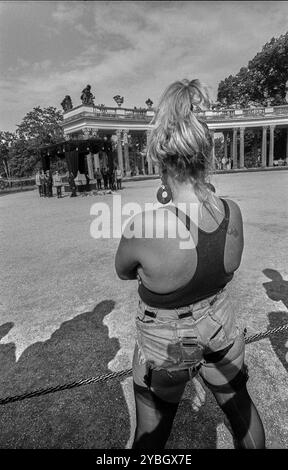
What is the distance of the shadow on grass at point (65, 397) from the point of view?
2.11 metres

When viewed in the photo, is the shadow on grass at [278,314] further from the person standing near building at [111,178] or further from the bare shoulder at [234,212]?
the person standing near building at [111,178]

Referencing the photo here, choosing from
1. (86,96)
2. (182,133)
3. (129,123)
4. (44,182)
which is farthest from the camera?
(129,123)

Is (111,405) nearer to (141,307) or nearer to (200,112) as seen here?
(141,307)

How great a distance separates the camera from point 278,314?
3582 millimetres

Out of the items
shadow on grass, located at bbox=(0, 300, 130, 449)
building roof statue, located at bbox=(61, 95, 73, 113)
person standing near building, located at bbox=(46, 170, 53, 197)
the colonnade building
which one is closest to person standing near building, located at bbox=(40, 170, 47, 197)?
person standing near building, located at bbox=(46, 170, 53, 197)

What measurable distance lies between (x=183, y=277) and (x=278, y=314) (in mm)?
2835

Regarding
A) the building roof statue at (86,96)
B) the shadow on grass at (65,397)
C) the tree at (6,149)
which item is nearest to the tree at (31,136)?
the tree at (6,149)

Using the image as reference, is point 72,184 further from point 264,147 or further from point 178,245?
point 264,147

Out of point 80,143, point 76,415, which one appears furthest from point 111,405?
point 80,143

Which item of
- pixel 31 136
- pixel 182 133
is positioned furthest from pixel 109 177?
pixel 31 136

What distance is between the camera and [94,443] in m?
2.04

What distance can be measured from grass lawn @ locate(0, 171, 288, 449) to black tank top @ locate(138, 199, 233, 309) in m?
1.28

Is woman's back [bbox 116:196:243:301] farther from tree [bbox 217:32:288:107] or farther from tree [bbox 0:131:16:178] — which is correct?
tree [bbox 0:131:16:178]

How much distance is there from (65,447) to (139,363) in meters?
1.13
